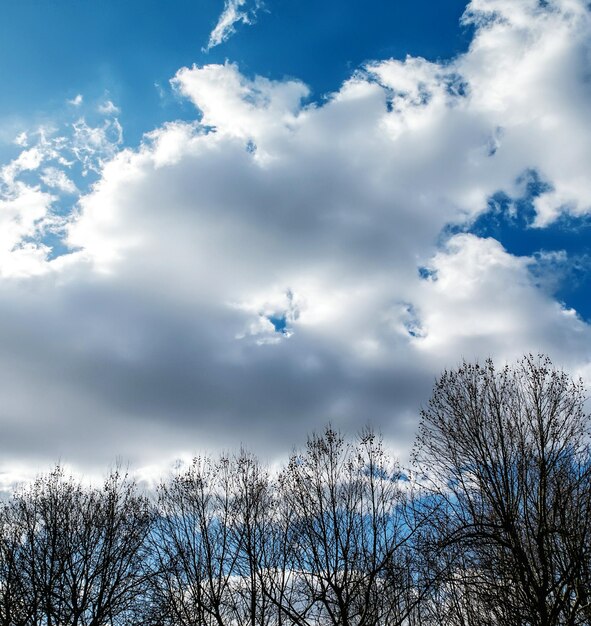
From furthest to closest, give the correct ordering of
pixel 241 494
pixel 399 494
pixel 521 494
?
pixel 241 494 → pixel 399 494 → pixel 521 494

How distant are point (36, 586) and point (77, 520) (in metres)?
2.54

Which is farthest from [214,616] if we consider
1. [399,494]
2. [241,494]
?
[399,494]

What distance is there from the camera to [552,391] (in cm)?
1474

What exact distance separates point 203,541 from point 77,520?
529cm

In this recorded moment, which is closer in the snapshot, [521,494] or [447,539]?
[447,539]

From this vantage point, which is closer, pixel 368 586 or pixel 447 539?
pixel 447 539

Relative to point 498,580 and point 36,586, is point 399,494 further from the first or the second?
point 36,586

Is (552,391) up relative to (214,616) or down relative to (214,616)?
up

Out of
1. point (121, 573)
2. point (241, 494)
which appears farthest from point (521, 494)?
point (121, 573)

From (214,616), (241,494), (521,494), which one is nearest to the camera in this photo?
(521,494)

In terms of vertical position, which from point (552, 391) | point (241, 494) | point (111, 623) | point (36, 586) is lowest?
point (111, 623)

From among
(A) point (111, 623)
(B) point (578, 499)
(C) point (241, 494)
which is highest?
(C) point (241, 494)

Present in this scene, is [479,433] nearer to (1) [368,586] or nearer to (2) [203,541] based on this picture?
(1) [368,586]

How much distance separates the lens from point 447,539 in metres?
12.3
